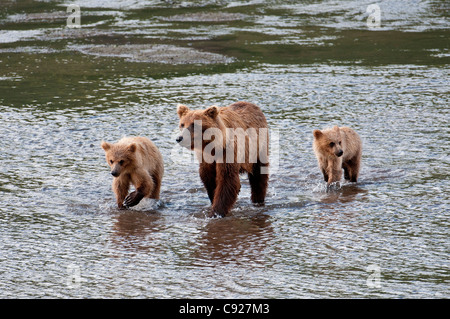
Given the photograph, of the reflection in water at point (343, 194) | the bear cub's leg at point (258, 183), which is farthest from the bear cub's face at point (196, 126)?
the reflection in water at point (343, 194)

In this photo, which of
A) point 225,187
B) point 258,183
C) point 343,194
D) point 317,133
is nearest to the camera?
point 225,187

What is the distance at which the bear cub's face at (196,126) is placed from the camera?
7953 millimetres

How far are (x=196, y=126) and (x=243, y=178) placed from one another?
2633 mm

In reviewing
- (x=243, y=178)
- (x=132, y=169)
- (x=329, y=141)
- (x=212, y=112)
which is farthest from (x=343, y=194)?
(x=132, y=169)

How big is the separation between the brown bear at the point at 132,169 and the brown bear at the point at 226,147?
2.34 ft

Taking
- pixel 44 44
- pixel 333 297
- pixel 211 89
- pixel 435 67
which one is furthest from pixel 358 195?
pixel 44 44

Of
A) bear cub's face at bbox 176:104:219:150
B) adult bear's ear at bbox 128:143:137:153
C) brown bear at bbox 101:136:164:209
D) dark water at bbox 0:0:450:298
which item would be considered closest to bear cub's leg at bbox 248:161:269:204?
dark water at bbox 0:0:450:298

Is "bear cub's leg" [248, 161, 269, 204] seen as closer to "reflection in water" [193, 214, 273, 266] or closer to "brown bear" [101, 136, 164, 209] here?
"reflection in water" [193, 214, 273, 266]

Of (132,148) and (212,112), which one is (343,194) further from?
(132,148)

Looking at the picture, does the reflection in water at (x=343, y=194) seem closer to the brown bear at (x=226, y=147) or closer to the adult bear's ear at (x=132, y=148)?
the brown bear at (x=226, y=147)

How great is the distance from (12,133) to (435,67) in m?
8.64

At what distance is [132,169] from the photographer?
8938mm

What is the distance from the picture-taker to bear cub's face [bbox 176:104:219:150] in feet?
26.1

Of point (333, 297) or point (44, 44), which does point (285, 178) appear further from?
point (44, 44)
